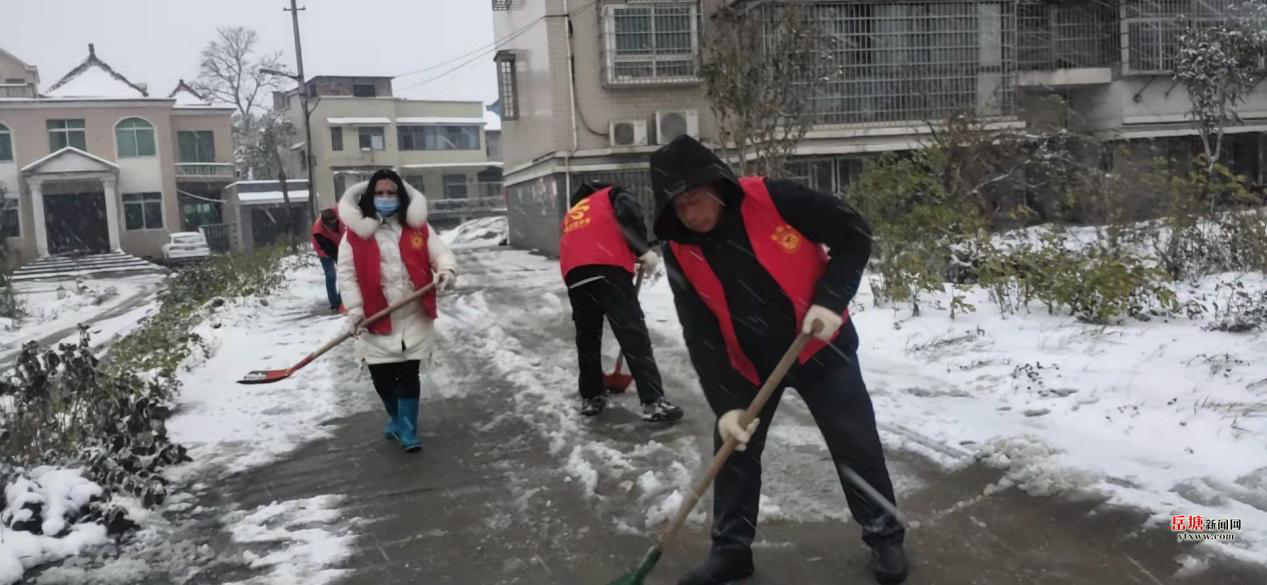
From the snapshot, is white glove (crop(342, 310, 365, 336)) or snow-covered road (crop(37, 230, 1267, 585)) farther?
white glove (crop(342, 310, 365, 336))

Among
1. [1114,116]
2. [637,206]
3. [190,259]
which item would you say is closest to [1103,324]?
[637,206]

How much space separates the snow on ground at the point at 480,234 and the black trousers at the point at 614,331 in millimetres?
24509

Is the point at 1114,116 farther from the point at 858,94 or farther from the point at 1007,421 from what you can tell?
the point at 1007,421

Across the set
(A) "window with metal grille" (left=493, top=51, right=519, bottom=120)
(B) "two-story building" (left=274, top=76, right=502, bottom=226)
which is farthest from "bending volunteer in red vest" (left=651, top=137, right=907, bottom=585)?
(B) "two-story building" (left=274, top=76, right=502, bottom=226)

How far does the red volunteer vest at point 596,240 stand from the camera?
6.00 meters

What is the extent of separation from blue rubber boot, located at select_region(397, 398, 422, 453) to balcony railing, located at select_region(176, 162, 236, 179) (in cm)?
3846

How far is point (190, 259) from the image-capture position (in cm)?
3403

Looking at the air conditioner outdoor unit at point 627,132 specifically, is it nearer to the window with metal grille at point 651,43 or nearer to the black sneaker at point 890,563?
the window with metal grille at point 651,43

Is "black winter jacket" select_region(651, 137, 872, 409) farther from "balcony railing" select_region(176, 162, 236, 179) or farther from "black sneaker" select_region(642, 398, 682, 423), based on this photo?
"balcony railing" select_region(176, 162, 236, 179)

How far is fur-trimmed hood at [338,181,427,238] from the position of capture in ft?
17.7

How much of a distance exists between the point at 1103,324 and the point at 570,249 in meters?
3.56

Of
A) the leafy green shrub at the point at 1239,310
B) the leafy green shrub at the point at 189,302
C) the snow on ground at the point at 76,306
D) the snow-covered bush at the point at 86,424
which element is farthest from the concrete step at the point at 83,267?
the leafy green shrub at the point at 1239,310

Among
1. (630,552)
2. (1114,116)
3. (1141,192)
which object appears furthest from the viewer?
(1114,116)

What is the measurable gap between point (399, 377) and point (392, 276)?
583 millimetres
